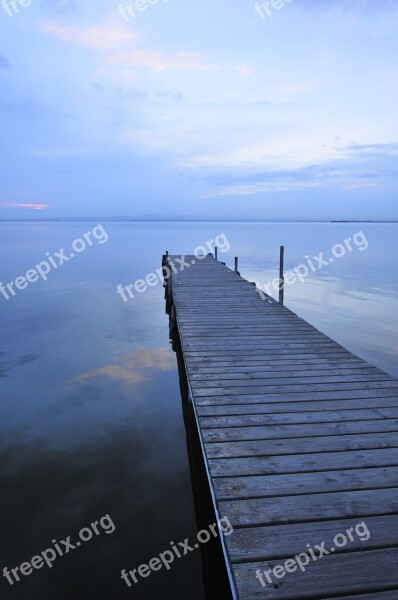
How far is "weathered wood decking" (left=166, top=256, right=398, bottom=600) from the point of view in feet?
7.72

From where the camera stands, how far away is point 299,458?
3.47 metres

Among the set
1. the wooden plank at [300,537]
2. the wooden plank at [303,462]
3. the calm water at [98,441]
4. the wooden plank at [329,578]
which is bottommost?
the calm water at [98,441]

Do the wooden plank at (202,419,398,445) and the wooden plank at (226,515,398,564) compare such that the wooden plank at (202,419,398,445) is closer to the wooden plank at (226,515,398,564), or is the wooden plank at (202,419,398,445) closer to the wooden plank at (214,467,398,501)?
the wooden plank at (214,467,398,501)

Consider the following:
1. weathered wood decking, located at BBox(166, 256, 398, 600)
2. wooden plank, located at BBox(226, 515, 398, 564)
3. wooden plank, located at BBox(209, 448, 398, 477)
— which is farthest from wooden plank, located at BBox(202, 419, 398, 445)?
wooden plank, located at BBox(226, 515, 398, 564)

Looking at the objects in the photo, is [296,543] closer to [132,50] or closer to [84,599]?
[84,599]

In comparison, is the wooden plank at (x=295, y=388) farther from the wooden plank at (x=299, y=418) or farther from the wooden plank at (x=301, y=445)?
the wooden plank at (x=301, y=445)

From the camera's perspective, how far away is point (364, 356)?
35.3 feet

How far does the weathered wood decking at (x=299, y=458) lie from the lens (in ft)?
7.72

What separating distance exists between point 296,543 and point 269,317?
691cm

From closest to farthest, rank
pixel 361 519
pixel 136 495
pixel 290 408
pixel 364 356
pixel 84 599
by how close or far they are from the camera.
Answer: pixel 361 519
pixel 84 599
pixel 290 408
pixel 136 495
pixel 364 356

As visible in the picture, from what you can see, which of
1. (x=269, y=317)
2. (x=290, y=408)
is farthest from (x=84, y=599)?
(x=269, y=317)

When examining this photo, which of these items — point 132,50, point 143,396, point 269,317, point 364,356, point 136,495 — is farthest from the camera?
point 132,50

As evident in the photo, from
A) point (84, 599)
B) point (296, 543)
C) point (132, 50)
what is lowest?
point (84, 599)

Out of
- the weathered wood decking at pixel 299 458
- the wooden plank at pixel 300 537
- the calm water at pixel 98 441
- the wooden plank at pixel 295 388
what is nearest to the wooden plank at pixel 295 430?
the weathered wood decking at pixel 299 458
